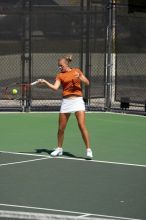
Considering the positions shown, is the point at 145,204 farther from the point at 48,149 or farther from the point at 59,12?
the point at 59,12

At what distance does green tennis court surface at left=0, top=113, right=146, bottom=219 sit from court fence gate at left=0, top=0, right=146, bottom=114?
1919 millimetres

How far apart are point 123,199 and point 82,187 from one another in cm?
97

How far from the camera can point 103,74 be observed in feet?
69.2

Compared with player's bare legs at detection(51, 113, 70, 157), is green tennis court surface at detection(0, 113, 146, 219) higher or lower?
lower

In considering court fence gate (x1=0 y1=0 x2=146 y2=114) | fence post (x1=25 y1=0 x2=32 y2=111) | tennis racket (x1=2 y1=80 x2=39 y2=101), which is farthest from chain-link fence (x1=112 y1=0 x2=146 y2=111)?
tennis racket (x1=2 y1=80 x2=39 y2=101)

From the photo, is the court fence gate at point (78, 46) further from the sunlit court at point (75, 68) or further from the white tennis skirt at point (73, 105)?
the white tennis skirt at point (73, 105)

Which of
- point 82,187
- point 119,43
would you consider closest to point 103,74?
point 119,43

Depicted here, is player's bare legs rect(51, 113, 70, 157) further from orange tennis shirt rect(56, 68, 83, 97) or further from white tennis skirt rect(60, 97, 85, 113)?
orange tennis shirt rect(56, 68, 83, 97)

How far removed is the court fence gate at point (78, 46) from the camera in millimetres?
20359

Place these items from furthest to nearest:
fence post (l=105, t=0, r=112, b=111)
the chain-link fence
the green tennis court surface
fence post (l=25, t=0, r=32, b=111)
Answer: fence post (l=105, t=0, r=112, b=111) < the chain-link fence < fence post (l=25, t=0, r=32, b=111) < the green tennis court surface

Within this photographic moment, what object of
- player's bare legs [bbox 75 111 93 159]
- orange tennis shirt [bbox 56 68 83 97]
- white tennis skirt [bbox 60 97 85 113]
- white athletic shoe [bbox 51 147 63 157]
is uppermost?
orange tennis shirt [bbox 56 68 83 97]

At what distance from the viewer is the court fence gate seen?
802 inches

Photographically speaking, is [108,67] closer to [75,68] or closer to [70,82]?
[75,68]

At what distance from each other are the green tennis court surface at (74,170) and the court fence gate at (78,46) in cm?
192
